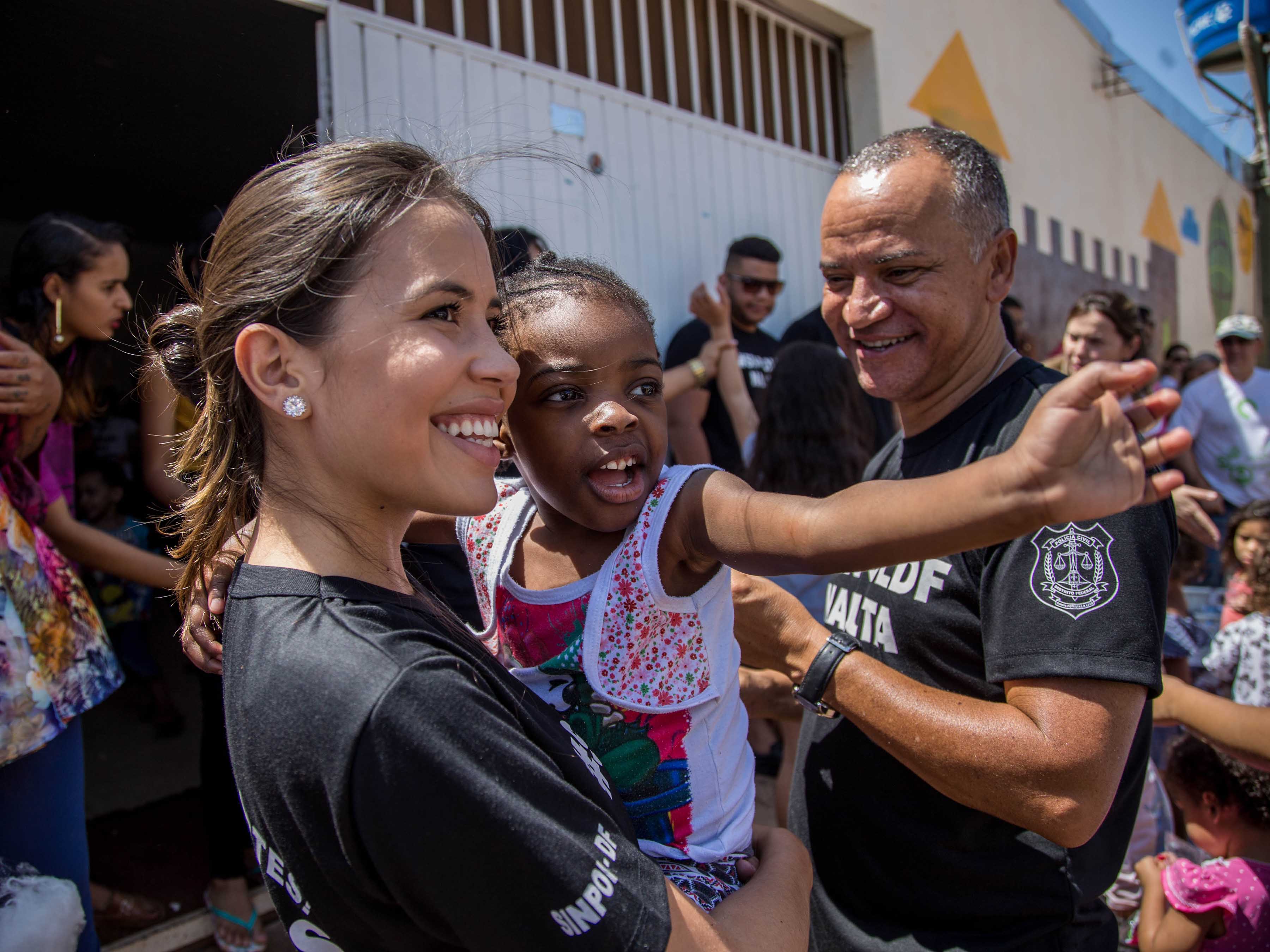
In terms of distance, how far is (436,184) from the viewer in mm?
1146

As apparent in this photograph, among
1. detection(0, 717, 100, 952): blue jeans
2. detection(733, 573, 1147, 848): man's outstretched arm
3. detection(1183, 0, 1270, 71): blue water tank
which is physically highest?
detection(1183, 0, 1270, 71): blue water tank

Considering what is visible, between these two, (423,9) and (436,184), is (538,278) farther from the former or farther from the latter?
(423,9)

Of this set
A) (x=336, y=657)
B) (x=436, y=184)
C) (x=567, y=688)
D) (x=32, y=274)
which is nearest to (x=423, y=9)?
(x=32, y=274)

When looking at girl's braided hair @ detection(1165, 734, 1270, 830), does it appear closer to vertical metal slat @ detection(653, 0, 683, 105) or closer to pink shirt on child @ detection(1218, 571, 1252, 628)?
pink shirt on child @ detection(1218, 571, 1252, 628)

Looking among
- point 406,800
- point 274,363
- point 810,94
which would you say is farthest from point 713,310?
point 406,800

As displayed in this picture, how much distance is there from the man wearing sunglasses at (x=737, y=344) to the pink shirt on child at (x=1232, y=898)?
2301 millimetres

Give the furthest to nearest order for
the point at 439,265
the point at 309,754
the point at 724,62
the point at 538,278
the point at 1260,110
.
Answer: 1. the point at 1260,110
2. the point at 724,62
3. the point at 538,278
4. the point at 439,265
5. the point at 309,754

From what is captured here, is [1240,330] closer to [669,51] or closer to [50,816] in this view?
[669,51]

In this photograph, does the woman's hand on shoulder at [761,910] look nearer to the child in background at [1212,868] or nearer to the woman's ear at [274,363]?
the woman's ear at [274,363]

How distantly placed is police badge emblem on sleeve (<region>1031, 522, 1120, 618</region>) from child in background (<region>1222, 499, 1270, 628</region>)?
2.25m

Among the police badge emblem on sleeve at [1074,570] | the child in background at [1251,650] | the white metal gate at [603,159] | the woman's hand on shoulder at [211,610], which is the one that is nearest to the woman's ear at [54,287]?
the white metal gate at [603,159]

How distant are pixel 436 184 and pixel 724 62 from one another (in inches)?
174

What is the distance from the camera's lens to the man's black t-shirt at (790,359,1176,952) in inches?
50.0

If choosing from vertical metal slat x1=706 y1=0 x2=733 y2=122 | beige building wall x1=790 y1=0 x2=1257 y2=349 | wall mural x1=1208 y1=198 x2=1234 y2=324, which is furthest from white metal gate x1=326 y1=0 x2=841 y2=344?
wall mural x1=1208 y1=198 x2=1234 y2=324
